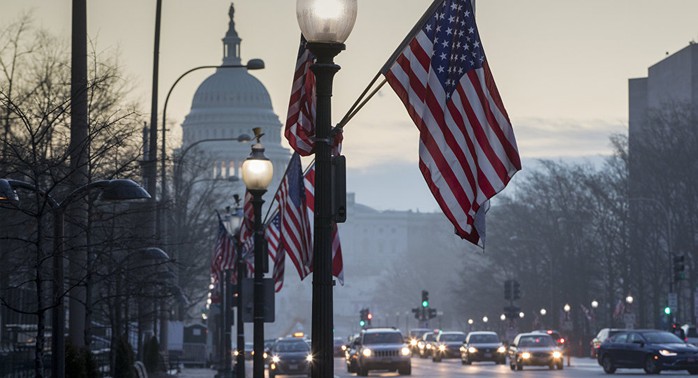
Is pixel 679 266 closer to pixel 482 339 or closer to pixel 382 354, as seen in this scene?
pixel 482 339

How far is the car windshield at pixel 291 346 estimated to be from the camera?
6212 centimetres

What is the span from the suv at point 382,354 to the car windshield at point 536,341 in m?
6.06

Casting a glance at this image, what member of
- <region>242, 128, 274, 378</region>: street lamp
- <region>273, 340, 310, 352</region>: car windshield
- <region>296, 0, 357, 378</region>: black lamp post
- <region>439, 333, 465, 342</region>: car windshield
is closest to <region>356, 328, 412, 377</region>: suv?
<region>273, 340, 310, 352</region>: car windshield

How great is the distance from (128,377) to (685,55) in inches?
3930

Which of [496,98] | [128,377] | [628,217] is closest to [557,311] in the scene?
[628,217]

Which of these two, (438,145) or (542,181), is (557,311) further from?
(438,145)

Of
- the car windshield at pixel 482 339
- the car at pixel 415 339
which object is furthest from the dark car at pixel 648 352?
the car at pixel 415 339

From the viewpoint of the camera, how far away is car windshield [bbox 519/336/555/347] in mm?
64188

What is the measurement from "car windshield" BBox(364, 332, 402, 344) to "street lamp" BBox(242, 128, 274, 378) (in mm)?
30527

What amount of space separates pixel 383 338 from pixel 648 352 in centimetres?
1080

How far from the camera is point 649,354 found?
175ft

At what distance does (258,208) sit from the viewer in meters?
28.6

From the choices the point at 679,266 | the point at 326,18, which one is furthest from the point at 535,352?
the point at 326,18

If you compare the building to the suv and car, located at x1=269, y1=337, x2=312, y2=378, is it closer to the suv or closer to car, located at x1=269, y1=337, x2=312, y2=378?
the suv
